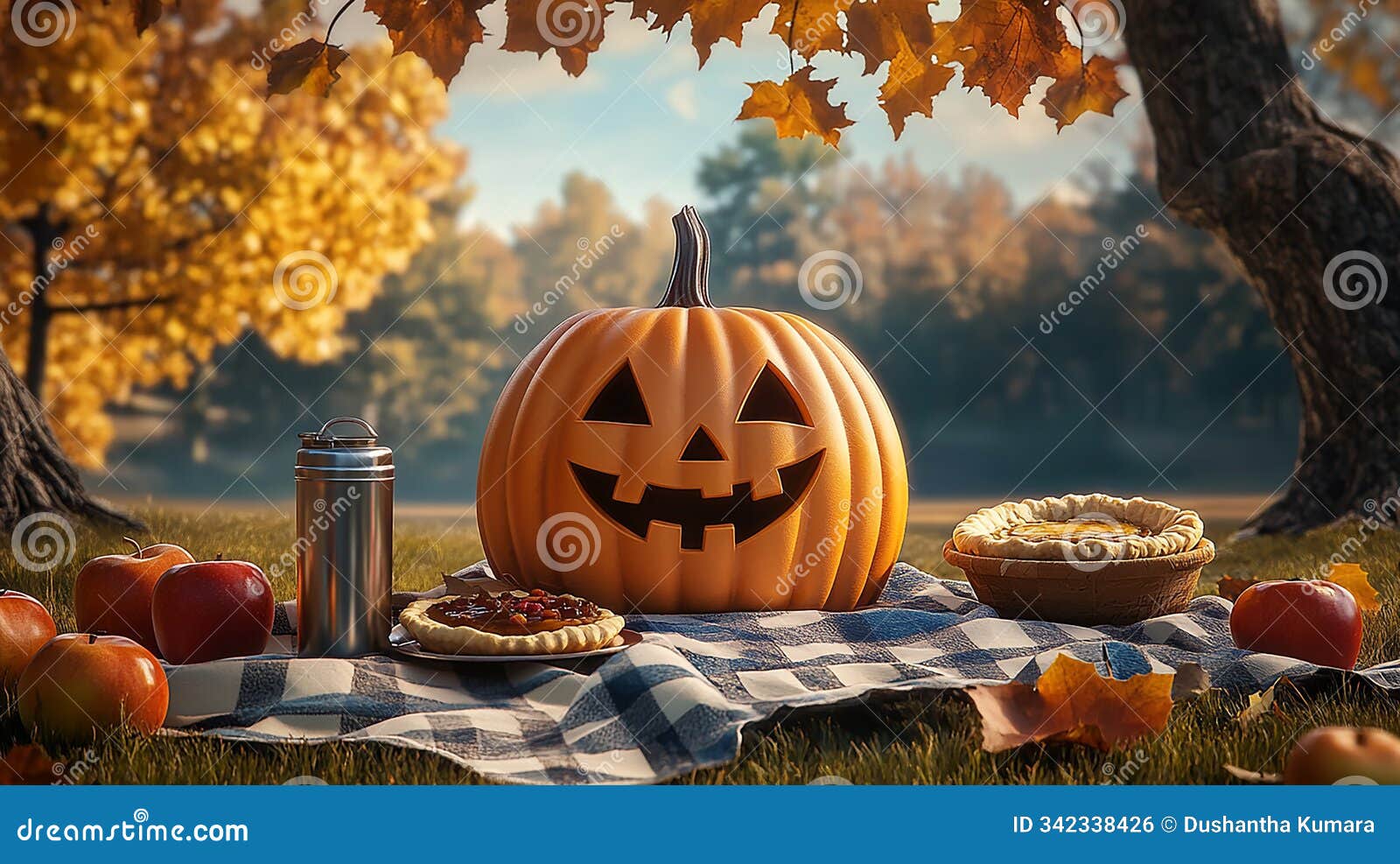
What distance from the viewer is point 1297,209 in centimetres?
518

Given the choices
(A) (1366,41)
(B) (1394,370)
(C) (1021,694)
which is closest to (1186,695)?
(C) (1021,694)

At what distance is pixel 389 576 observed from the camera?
9.07 ft

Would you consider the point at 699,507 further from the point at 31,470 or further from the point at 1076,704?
the point at 31,470

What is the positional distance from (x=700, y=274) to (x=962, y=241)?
50.2 feet

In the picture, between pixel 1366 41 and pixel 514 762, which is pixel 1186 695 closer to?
pixel 514 762

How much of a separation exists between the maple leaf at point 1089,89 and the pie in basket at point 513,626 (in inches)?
79.7

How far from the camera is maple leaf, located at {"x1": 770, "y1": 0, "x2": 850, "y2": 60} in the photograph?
339 cm

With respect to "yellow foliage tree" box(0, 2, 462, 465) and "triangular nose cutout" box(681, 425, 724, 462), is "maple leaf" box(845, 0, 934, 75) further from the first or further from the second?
"yellow foliage tree" box(0, 2, 462, 465)

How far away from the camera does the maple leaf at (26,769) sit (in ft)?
6.79

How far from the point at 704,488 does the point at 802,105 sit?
47.3 inches

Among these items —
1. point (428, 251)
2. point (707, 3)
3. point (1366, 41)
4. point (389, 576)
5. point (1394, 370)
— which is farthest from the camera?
point (428, 251)

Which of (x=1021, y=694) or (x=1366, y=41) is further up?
(x=1366, y=41)

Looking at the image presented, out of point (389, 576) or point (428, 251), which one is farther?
point (428, 251)

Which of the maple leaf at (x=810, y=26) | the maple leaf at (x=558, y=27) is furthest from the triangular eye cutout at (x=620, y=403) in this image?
the maple leaf at (x=810, y=26)
